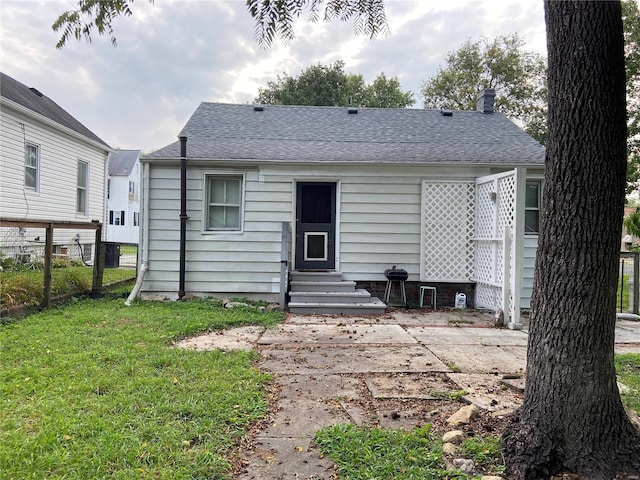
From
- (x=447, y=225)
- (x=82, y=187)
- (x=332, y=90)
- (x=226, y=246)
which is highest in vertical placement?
(x=332, y=90)

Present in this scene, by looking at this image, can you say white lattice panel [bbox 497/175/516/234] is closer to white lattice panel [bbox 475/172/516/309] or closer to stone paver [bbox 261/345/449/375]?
white lattice panel [bbox 475/172/516/309]

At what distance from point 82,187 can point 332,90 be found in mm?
15916

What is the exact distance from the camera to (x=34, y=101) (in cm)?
1173

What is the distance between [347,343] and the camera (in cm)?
496

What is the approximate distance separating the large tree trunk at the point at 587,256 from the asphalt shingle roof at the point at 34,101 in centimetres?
1163

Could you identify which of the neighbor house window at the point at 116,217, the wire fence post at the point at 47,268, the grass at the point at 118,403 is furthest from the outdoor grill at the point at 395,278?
the neighbor house window at the point at 116,217

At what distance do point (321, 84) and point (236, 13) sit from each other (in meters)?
21.7

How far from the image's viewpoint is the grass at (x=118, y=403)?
2123 millimetres

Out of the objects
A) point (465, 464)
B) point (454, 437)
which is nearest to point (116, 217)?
point (454, 437)

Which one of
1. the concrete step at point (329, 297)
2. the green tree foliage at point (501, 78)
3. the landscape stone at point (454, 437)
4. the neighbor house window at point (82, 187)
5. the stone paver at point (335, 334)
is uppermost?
the green tree foliage at point (501, 78)

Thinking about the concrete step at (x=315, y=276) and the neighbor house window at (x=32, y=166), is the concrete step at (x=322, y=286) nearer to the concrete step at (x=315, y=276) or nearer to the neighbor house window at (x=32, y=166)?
the concrete step at (x=315, y=276)

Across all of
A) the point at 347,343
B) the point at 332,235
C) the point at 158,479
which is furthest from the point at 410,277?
the point at 158,479

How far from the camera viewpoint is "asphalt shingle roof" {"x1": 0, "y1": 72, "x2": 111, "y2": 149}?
1024 centimetres

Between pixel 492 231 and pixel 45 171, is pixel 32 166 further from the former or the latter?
pixel 492 231
